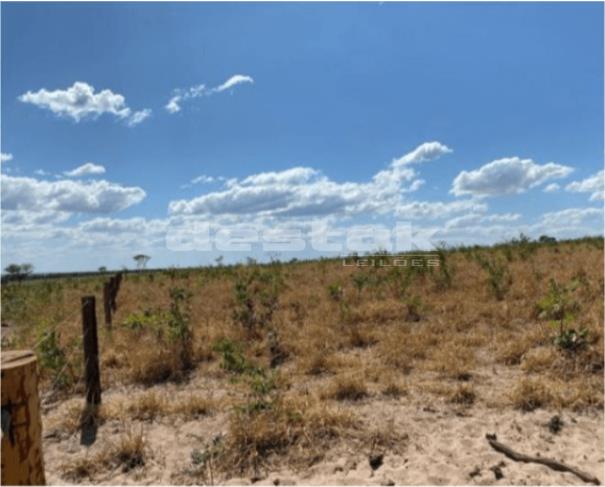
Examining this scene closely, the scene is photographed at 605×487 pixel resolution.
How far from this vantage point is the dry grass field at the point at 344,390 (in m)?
3.56

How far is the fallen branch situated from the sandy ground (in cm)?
4

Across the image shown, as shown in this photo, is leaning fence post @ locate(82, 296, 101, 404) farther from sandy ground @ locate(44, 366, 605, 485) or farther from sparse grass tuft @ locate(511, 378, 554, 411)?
sparse grass tuft @ locate(511, 378, 554, 411)

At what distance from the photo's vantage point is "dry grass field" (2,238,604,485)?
3559 mm

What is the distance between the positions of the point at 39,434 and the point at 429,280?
9119 mm

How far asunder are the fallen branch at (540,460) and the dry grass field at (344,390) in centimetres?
5

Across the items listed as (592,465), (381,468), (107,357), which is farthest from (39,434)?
(107,357)

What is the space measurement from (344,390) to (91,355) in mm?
2694

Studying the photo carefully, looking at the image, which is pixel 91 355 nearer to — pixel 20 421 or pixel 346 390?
pixel 346 390

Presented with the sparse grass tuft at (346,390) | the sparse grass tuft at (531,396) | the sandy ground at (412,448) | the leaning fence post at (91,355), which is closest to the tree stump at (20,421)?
the sandy ground at (412,448)

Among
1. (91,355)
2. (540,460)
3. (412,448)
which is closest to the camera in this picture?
(540,460)

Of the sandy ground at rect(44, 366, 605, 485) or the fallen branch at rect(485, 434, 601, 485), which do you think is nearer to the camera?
the fallen branch at rect(485, 434, 601, 485)

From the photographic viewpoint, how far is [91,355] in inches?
200

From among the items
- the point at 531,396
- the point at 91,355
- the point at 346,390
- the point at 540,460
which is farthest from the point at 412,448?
the point at 91,355

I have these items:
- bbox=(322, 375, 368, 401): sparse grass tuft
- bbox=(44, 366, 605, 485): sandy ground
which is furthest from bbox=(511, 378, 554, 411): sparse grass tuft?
bbox=(322, 375, 368, 401): sparse grass tuft
